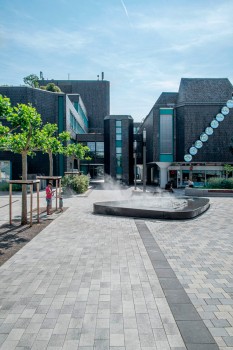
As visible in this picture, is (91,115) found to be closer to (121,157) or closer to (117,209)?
(121,157)

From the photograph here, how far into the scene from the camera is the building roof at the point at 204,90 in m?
37.4

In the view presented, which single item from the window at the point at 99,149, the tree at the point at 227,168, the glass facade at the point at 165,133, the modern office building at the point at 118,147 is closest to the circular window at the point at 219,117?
the glass facade at the point at 165,133


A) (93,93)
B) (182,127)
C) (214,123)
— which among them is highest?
(93,93)

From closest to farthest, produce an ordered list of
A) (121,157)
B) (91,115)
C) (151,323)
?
(151,323) < (121,157) < (91,115)

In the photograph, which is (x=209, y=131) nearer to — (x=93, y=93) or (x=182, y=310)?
(x=182, y=310)

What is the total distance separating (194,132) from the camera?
119 ft

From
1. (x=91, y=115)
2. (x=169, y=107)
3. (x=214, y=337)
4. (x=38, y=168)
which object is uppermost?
(x=91, y=115)

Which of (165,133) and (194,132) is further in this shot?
(165,133)

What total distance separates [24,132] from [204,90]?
31.4m

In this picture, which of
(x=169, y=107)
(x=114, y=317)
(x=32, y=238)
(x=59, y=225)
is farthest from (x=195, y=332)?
(x=169, y=107)

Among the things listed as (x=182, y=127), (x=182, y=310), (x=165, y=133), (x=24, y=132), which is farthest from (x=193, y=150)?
(x=182, y=310)

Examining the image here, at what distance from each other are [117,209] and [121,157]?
29831 mm

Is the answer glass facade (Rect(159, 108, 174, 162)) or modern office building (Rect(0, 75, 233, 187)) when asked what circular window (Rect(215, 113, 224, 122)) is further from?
glass facade (Rect(159, 108, 174, 162))

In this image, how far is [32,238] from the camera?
9.83m
